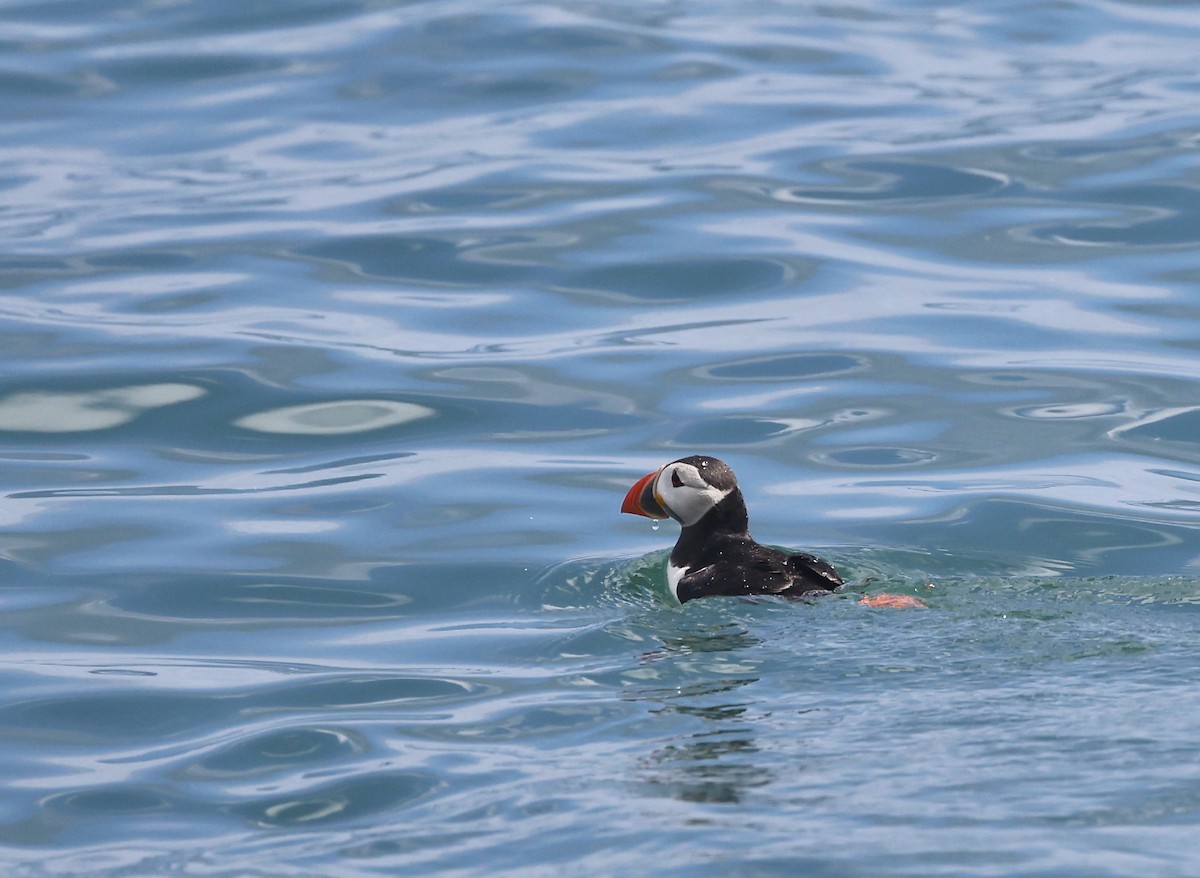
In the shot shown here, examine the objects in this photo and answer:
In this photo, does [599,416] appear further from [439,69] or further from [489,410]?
[439,69]

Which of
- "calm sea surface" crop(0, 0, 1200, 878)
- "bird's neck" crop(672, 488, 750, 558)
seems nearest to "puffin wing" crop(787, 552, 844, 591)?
"calm sea surface" crop(0, 0, 1200, 878)

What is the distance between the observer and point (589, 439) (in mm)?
11383

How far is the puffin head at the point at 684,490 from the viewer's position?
8984 mm

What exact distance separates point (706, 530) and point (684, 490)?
219mm

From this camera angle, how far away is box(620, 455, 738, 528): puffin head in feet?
29.5

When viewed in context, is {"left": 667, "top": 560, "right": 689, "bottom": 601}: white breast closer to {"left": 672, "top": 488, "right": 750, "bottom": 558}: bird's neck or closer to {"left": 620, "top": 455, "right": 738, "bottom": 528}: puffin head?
{"left": 672, "top": 488, "right": 750, "bottom": 558}: bird's neck

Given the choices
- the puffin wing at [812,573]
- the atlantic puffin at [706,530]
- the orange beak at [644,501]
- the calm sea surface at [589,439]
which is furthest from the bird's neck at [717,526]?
the puffin wing at [812,573]

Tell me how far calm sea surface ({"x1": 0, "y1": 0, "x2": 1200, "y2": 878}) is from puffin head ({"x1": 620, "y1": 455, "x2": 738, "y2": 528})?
1.13ft

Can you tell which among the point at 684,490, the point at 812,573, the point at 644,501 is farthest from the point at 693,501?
the point at 812,573

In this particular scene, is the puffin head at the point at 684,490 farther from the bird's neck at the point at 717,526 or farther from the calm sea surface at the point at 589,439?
the calm sea surface at the point at 589,439

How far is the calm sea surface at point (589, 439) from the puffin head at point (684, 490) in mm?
343

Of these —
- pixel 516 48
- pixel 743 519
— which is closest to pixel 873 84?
pixel 516 48

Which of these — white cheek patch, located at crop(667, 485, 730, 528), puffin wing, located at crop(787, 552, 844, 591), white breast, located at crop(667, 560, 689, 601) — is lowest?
white breast, located at crop(667, 560, 689, 601)

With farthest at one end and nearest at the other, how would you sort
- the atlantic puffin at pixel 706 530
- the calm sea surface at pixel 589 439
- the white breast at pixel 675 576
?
the white breast at pixel 675 576, the atlantic puffin at pixel 706 530, the calm sea surface at pixel 589 439
